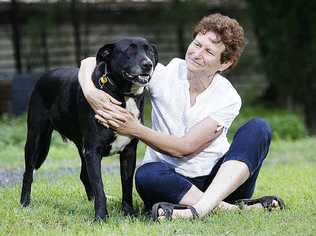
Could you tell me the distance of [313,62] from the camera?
14422 millimetres

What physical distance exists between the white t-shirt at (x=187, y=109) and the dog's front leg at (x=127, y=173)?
234 millimetres

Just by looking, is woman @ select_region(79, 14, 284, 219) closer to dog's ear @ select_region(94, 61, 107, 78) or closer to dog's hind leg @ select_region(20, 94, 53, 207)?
dog's ear @ select_region(94, 61, 107, 78)

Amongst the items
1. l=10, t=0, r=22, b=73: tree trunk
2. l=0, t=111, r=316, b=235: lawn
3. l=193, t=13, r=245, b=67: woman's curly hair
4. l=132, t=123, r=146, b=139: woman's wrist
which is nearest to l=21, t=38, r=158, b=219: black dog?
l=132, t=123, r=146, b=139: woman's wrist

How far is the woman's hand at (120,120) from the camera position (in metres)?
5.36

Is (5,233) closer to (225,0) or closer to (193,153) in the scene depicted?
(193,153)

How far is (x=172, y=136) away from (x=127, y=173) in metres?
0.46

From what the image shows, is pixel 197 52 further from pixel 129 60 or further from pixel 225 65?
pixel 129 60

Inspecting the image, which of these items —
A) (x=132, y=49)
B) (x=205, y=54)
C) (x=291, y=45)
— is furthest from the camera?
(x=291, y=45)

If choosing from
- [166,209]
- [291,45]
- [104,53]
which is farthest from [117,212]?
[291,45]

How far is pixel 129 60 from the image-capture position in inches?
207

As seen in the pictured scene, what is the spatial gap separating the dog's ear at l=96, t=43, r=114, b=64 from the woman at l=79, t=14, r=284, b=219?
148 millimetres

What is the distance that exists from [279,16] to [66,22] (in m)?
4.96

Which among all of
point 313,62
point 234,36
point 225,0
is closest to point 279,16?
point 313,62

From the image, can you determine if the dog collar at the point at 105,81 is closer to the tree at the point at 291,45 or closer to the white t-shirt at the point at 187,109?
the white t-shirt at the point at 187,109
